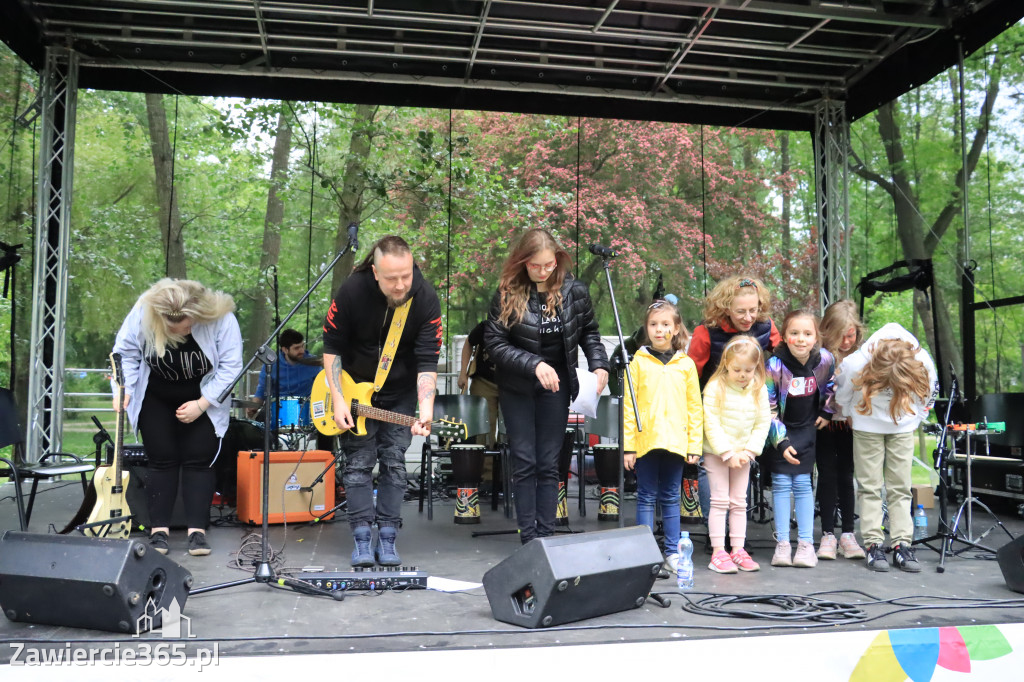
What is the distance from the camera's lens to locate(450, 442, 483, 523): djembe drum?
16.9ft

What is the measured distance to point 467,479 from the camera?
17.1 ft

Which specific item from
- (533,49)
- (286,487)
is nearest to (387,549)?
(286,487)

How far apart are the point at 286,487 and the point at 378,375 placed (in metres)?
1.72

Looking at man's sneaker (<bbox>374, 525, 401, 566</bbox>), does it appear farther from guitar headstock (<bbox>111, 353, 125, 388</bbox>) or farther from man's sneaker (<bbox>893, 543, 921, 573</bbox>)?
man's sneaker (<bbox>893, 543, 921, 573</bbox>)

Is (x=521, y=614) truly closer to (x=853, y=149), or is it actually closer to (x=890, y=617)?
(x=890, y=617)

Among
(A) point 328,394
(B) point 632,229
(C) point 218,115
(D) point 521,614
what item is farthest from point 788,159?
(D) point 521,614

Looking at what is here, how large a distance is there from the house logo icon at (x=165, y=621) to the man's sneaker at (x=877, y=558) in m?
3.06

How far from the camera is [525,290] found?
3904mm

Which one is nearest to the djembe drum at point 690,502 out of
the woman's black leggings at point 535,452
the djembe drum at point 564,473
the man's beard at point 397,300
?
the djembe drum at point 564,473

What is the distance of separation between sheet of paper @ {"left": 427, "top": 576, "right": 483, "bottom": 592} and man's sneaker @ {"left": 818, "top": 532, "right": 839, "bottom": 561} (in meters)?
1.87

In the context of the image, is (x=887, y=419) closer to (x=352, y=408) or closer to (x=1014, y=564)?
(x=1014, y=564)

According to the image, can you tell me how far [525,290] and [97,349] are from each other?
20.4 feet

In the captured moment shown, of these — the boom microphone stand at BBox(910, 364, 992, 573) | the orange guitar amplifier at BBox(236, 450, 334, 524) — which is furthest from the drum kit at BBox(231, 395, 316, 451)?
the boom microphone stand at BBox(910, 364, 992, 573)

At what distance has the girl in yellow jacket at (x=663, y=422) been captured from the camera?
3.75 meters
